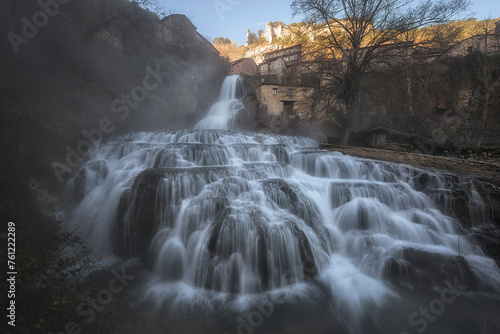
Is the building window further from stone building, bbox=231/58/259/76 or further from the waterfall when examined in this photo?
stone building, bbox=231/58/259/76

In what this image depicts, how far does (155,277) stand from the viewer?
4.86 meters

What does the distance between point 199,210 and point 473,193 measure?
28.4 feet

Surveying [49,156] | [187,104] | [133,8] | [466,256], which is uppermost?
[133,8]

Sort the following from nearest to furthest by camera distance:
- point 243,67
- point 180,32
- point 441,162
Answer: point 441,162, point 180,32, point 243,67

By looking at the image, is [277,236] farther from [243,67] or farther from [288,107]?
[243,67]

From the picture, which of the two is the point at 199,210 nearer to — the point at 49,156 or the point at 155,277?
the point at 155,277

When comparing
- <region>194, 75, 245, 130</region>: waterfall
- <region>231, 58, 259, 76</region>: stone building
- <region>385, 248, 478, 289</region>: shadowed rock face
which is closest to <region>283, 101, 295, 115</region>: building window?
<region>194, 75, 245, 130</region>: waterfall

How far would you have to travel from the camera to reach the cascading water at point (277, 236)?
440 centimetres

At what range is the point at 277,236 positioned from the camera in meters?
4.89

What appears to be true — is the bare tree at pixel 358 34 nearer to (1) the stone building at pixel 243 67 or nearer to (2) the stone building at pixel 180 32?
(2) the stone building at pixel 180 32

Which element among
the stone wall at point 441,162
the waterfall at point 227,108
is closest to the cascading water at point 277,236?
the stone wall at point 441,162

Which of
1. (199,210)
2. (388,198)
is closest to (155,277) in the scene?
(199,210)

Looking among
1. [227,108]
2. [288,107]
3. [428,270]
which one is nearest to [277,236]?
[428,270]

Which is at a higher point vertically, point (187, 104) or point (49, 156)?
point (187, 104)
